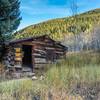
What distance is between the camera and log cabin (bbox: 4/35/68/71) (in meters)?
22.2

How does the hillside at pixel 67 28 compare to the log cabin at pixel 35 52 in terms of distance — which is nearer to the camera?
the log cabin at pixel 35 52

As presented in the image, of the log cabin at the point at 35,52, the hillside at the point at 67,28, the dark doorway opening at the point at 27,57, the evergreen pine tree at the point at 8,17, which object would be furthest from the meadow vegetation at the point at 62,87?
the hillside at the point at 67,28

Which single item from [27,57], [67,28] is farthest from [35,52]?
[67,28]

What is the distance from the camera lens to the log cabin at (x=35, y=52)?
22.2m

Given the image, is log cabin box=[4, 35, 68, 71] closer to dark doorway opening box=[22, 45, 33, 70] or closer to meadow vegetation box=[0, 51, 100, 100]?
dark doorway opening box=[22, 45, 33, 70]

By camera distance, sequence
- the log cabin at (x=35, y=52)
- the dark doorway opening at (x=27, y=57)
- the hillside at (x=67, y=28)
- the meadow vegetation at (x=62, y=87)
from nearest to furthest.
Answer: the meadow vegetation at (x=62, y=87) < the log cabin at (x=35, y=52) < the dark doorway opening at (x=27, y=57) < the hillside at (x=67, y=28)

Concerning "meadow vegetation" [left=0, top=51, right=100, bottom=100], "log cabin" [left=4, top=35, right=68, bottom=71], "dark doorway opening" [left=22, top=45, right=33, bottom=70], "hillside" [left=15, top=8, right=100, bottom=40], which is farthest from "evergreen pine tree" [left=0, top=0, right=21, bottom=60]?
"hillside" [left=15, top=8, right=100, bottom=40]

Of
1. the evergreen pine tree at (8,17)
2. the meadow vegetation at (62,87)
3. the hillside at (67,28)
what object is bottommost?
the meadow vegetation at (62,87)

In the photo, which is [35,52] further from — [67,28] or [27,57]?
[67,28]

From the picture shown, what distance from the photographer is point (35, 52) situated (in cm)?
2269

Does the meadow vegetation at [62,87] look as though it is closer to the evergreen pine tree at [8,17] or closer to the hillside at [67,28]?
the evergreen pine tree at [8,17]

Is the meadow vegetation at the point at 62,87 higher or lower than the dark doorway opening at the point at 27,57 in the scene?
lower

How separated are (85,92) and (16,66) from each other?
35.6 feet

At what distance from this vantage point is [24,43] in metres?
22.3
